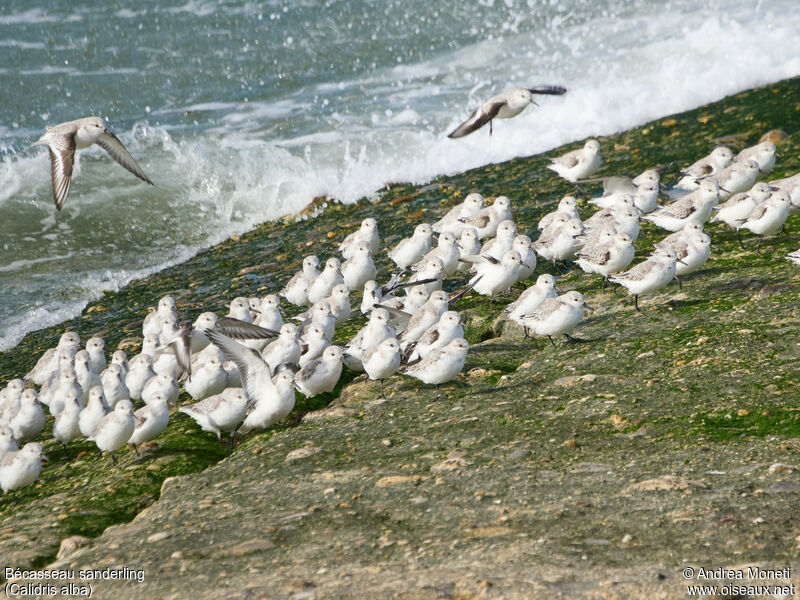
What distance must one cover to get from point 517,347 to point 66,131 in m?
5.96

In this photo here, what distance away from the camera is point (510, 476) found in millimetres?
5602

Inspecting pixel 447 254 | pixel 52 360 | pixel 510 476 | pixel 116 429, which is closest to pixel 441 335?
pixel 447 254

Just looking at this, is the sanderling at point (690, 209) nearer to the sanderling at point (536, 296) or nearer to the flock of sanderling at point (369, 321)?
the flock of sanderling at point (369, 321)

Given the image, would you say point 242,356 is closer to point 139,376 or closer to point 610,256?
point 139,376

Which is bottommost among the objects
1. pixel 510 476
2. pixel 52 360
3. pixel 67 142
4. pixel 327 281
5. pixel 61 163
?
pixel 52 360

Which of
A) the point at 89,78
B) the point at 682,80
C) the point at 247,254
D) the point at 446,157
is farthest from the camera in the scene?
the point at 89,78

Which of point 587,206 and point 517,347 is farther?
point 587,206

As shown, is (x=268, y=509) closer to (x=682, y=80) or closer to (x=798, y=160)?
(x=798, y=160)

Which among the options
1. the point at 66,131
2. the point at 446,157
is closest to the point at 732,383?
the point at 66,131

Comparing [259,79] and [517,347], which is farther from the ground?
[259,79]

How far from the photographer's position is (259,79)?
23234 millimetres

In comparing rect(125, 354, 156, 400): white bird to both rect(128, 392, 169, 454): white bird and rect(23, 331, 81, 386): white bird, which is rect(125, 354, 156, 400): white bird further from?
rect(128, 392, 169, 454): white bird

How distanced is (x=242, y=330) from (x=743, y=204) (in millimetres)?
5522

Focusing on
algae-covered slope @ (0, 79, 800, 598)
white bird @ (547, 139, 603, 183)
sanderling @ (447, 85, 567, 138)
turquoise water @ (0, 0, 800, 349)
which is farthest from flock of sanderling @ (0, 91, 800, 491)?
turquoise water @ (0, 0, 800, 349)
